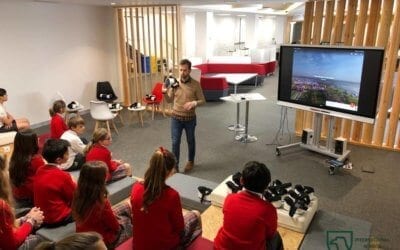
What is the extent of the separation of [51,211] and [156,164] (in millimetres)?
1081

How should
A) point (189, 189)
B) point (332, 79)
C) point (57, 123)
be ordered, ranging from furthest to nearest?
point (332, 79)
point (57, 123)
point (189, 189)

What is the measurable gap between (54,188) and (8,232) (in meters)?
0.43

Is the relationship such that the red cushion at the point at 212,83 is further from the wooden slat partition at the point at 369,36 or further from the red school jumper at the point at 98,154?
the red school jumper at the point at 98,154

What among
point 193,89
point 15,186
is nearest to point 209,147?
point 193,89

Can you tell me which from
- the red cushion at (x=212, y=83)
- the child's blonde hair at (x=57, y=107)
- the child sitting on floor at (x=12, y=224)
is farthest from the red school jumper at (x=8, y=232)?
the red cushion at (x=212, y=83)

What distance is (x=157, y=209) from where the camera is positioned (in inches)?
77.4

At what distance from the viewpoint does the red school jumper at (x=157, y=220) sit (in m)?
1.98

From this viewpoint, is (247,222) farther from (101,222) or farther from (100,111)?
(100,111)

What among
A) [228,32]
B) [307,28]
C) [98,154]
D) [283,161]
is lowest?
[283,161]

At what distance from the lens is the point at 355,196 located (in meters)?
3.76

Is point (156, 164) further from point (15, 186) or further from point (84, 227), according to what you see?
point (15, 186)

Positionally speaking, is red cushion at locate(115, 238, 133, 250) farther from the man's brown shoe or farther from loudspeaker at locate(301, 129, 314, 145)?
loudspeaker at locate(301, 129, 314, 145)

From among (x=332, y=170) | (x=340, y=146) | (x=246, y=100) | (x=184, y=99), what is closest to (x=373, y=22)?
(x=340, y=146)

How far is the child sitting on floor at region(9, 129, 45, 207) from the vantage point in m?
2.69
